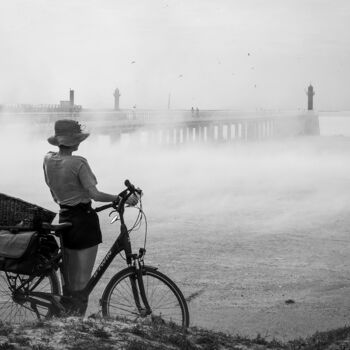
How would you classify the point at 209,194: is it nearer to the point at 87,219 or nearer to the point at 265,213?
the point at 265,213

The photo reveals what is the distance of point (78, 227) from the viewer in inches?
194

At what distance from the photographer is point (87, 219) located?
195 inches

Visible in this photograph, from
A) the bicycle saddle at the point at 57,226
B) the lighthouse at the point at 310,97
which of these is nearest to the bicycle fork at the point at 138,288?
the bicycle saddle at the point at 57,226

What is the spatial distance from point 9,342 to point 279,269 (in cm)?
502

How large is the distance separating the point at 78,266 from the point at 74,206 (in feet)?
1.32

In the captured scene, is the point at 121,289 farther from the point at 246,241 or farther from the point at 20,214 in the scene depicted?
the point at 246,241

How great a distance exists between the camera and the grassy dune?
4.37m

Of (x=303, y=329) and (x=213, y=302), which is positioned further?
(x=213, y=302)

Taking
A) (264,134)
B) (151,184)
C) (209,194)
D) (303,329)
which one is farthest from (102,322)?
(264,134)

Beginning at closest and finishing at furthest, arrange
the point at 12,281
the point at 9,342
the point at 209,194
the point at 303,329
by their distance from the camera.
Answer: the point at 9,342, the point at 12,281, the point at 303,329, the point at 209,194

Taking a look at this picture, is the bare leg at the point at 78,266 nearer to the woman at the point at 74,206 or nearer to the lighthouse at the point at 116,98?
the woman at the point at 74,206

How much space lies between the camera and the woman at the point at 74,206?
16.1ft

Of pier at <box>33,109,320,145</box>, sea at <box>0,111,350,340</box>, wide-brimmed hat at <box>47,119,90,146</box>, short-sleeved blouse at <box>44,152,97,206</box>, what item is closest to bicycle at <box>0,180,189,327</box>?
short-sleeved blouse at <box>44,152,97,206</box>

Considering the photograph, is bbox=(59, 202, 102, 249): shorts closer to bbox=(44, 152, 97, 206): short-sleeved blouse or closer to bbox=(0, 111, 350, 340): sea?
bbox=(44, 152, 97, 206): short-sleeved blouse
